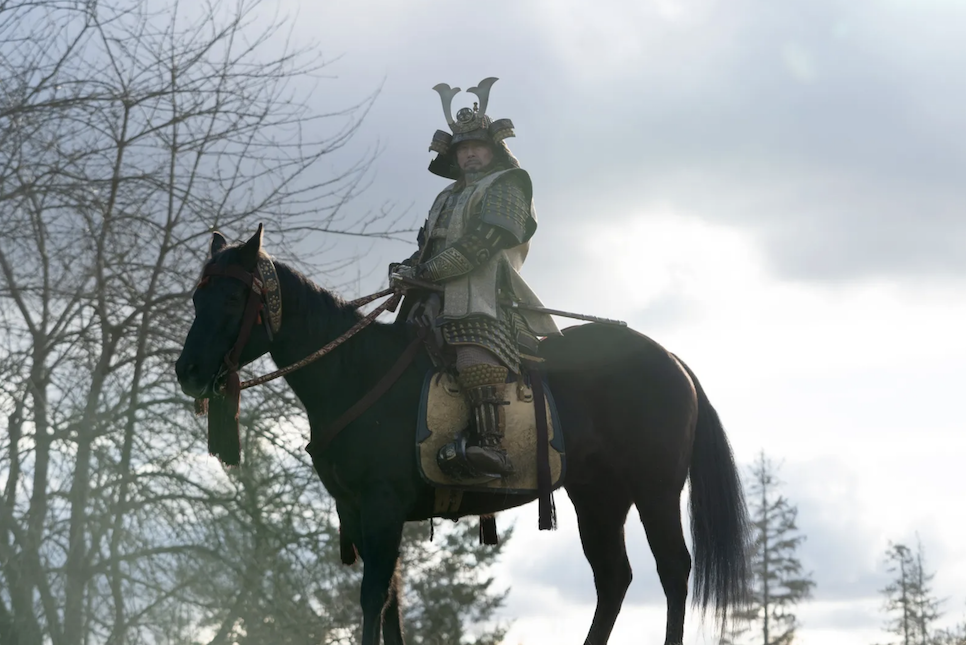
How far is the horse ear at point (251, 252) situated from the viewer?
21.7 ft

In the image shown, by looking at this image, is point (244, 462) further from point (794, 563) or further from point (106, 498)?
point (794, 563)

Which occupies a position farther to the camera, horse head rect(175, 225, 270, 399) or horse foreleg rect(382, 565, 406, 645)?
horse foreleg rect(382, 565, 406, 645)

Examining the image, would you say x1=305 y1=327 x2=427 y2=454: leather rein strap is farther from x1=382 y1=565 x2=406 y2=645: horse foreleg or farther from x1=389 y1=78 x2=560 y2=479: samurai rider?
x1=382 y1=565 x2=406 y2=645: horse foreleg

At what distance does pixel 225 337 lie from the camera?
6551mm

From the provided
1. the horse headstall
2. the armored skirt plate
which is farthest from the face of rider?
the horse headstall

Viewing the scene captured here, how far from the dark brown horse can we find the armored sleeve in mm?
422

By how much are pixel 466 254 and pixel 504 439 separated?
3.60 feet

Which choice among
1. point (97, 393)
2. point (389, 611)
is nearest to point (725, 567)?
point (389, 611)

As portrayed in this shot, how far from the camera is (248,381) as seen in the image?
6883 mm

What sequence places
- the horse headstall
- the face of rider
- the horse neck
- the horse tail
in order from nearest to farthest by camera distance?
the horse headstall < the horse neck < the horse tail < the face of rider

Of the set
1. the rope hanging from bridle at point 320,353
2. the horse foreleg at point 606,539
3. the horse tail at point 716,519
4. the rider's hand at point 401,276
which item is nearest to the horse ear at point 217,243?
the rope hanging from bridle at point 320,353

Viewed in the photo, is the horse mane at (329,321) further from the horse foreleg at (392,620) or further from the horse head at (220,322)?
the horse foreleg at (392,620)

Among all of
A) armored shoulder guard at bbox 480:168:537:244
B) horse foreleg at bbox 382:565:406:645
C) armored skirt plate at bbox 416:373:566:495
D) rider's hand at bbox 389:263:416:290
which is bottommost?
horse foreleg at bbox 382:565:406:645

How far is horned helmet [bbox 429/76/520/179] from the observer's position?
7.73m
